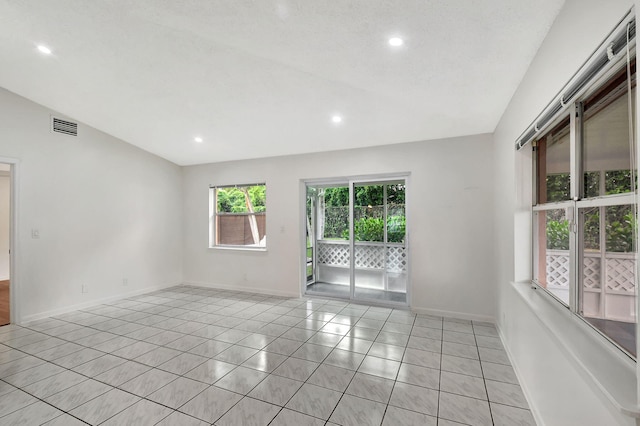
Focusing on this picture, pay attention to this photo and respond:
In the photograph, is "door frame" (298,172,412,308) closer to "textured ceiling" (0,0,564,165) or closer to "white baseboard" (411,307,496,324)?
"white baseboard" (411,307,496,324)

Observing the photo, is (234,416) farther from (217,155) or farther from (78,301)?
(217,155)

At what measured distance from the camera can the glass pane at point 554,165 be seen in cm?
182

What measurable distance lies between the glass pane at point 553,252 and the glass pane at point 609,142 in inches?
18.5

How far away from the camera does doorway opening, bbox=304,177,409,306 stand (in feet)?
15.6

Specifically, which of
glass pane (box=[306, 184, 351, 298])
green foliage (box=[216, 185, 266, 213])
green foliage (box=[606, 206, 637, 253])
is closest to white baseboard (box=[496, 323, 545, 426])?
green foliage (box=[606, 206, 637, 253])

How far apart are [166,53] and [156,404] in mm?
2937

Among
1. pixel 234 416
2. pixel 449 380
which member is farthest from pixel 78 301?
pixel 449 380

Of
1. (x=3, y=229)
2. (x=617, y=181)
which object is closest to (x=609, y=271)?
(x=617, y=181)

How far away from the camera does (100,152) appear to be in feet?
14.9

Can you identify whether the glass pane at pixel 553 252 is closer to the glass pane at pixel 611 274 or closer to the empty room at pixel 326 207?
the empty room at pixel 326 207

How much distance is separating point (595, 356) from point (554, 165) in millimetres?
1372

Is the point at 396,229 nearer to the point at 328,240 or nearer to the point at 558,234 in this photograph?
the point at 328,240

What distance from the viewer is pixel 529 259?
2484mm

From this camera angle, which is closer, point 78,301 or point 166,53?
point 166,53
